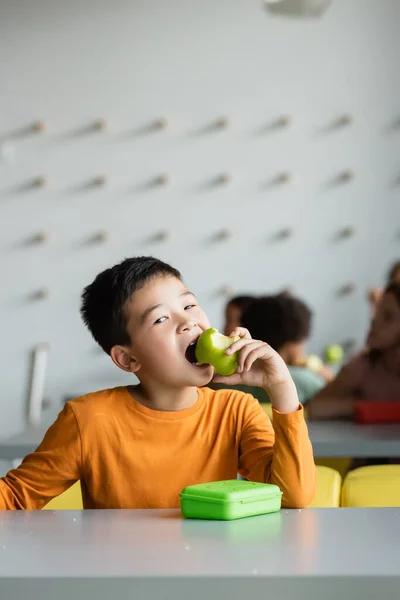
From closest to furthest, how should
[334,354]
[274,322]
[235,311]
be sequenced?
[274,322]
[235,311]
[334,354]

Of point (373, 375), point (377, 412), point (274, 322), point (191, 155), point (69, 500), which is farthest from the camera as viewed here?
point (191, 155)

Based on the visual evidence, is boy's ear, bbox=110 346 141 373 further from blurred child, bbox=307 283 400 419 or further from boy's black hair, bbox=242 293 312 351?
boy's black hair, bbox=242 293 312 351

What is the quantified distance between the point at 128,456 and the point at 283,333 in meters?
1.46

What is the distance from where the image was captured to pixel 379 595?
24.3 inches

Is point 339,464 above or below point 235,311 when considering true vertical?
below

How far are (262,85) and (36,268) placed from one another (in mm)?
1184

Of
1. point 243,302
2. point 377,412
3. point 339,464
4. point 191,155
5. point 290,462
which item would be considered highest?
point 191,155

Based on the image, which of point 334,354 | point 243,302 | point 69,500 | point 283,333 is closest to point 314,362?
point 334,354

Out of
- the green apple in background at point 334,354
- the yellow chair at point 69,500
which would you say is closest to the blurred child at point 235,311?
the green apple in background at point 334,354

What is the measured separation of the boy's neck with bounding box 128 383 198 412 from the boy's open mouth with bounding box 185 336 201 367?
1.7 inches

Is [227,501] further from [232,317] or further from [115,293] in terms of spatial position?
[232,317]

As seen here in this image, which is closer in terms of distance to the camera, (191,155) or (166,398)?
(166,398)

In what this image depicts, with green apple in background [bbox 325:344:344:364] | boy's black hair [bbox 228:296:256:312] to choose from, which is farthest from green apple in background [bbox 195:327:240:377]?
green apple in background [bbox 325:344:344:364]

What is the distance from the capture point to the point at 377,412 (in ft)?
6.23
